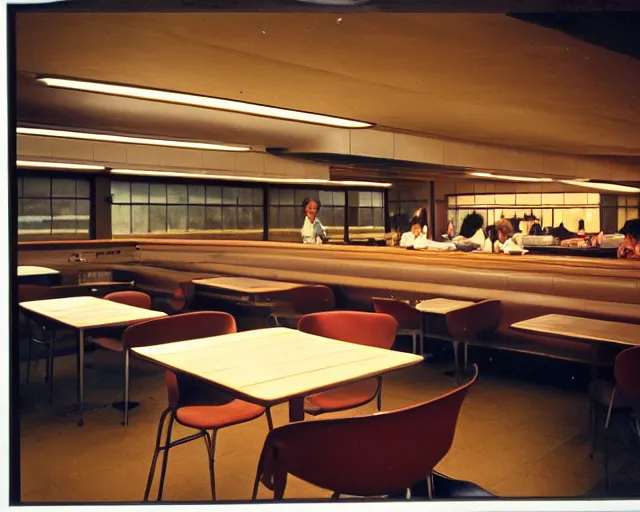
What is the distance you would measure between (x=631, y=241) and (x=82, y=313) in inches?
127

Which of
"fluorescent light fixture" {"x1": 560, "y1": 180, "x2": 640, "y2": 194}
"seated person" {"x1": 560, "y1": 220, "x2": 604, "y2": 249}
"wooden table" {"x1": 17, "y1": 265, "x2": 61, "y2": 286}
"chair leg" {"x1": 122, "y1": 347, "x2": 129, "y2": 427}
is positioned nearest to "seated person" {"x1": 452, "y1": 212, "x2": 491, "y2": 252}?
"seated person" {"x1": 560, "y1": 220, "x2": 604, "y2": 249}

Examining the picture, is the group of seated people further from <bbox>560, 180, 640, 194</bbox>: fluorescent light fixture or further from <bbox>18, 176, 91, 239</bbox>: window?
<bbox>18, 176, 91, 239</bbox>: window

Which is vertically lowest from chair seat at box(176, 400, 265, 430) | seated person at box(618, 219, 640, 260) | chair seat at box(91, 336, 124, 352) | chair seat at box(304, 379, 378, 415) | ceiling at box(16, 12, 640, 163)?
chair seat at box(176, 400, 265, 430)

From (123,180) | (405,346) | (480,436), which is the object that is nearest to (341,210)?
(405,346)

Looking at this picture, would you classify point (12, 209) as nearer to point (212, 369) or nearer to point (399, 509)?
point (212, 369)

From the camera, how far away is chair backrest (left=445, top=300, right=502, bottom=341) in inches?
144

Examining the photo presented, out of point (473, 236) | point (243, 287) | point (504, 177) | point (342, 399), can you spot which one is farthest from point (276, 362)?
point (504, 177)

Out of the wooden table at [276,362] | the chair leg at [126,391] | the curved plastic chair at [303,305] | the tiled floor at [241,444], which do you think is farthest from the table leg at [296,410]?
the chair leg at [126,391]

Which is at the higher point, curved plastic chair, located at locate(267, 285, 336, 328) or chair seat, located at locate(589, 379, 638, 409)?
curved plastic chair, located at locate(267, 285, 336, 328)

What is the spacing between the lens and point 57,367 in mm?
3592

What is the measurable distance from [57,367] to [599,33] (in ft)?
11.5

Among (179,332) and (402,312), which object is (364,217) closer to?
(402,312)

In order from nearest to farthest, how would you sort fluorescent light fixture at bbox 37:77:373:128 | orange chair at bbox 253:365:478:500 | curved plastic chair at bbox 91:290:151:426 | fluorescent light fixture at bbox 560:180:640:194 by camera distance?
orange chair at bbox 253:365:478:500 < fluorescent light fixture at bbox 37:77:373:128 < fluorescent light fixture at bbox 560:180:640:194 < curved plastic chair at bbox 91:290:151:426

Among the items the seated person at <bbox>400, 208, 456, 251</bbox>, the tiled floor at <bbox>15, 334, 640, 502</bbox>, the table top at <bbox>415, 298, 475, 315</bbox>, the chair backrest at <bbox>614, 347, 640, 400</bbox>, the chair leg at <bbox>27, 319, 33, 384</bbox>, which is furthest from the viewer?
the seated person at <bbox>400, 208, 456, 251</bbox>
